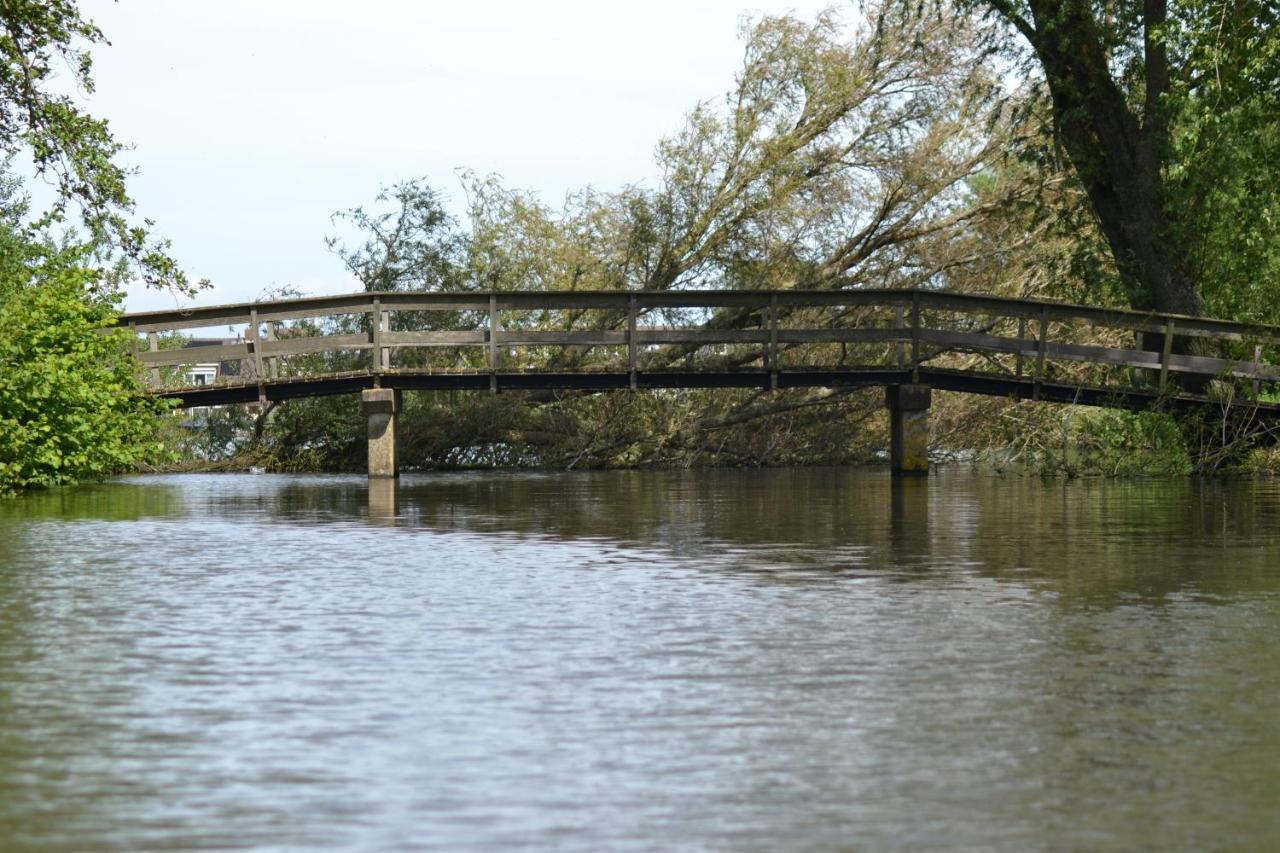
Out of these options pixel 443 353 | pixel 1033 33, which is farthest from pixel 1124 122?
pixel 443 353

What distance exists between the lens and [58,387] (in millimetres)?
21359

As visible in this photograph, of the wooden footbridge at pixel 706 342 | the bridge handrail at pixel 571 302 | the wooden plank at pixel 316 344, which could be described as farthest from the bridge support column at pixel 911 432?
the wooden plank at pixel 316 344

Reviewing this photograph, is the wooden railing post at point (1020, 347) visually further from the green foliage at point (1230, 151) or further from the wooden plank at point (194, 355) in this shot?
the wooden plank at point (194, 355)

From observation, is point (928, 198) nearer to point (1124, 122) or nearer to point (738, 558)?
point (1124, 122)

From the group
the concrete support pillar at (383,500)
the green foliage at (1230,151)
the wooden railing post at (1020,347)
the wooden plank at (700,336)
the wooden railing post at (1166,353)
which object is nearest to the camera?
the concrete support pillar at (383,500)

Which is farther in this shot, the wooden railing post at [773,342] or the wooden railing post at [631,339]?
the wooden railing post at [631,339]

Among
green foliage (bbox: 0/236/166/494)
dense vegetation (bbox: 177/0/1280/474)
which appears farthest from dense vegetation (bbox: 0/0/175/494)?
dense vegetation (bbox: 177/0/1280/474)

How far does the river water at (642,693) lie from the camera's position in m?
4.59

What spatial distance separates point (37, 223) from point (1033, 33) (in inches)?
537

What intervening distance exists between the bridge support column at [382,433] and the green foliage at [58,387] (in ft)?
10.7

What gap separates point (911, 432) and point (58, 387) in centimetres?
1162

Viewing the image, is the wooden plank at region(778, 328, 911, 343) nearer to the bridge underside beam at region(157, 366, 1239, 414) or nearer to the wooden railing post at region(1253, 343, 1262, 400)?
the bridge underside beam at region(157, 366, 1239, 414)

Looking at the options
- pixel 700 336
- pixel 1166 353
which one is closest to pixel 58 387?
pixel 700 336

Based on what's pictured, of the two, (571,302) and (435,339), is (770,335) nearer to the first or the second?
(571,302)
